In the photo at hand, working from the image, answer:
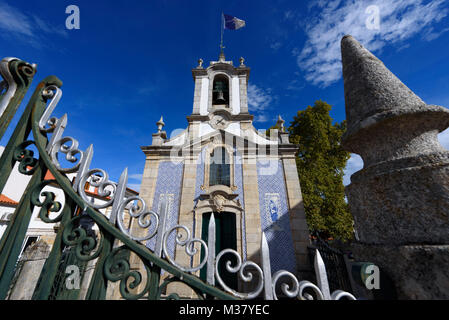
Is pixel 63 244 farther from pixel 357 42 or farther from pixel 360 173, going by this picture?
pixel 357 42

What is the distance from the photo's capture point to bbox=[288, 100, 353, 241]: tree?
10336mm

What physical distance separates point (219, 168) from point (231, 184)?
954 millimetres

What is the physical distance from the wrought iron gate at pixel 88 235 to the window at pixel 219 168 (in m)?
6.29

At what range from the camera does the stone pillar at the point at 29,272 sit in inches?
70.0

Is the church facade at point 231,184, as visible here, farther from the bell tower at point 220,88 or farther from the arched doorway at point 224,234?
the bell tower at point 220,88

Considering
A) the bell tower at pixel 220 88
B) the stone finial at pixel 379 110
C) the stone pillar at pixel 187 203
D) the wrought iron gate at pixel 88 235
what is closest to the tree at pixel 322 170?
the bell tower at pixel 220 88

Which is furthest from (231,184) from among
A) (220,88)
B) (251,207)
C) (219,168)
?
(220,88)

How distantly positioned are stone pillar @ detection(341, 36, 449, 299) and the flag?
38.8 ft

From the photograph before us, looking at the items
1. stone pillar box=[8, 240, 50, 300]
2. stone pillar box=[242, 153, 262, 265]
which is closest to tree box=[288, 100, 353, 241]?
stone pillar box=[242, 153, 262, 265]

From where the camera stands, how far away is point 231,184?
7484 mm

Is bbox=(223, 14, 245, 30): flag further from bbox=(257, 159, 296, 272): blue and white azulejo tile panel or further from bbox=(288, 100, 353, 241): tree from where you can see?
bbox=(257, 159, 296, 272): blue and white azulejo tile panel

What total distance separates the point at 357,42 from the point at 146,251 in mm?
2881

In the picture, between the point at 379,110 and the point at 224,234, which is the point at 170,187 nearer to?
the point at 224,234
